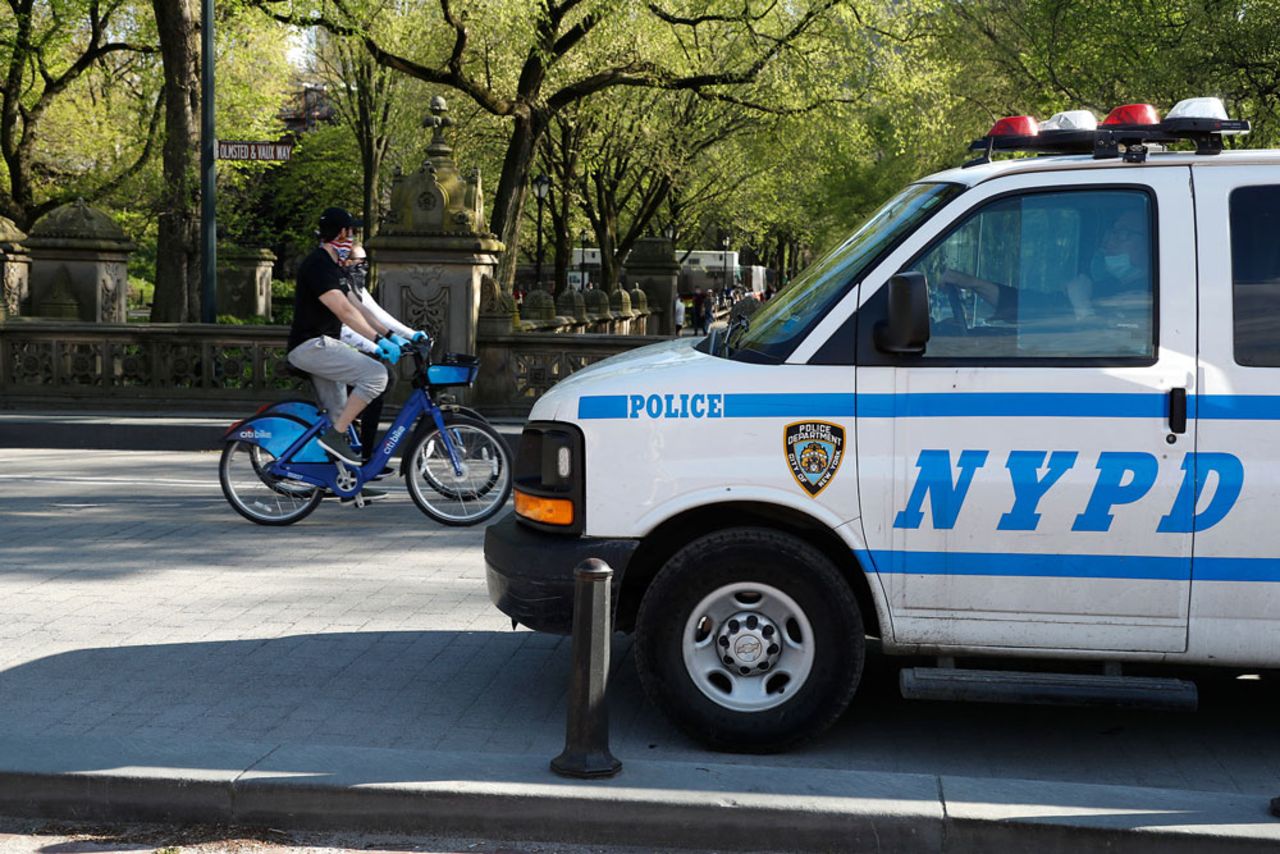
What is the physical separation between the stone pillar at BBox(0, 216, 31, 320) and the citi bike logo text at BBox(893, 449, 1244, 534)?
69.8 feet

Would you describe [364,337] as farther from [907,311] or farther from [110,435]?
[110,435]

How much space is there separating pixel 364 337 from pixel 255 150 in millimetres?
7501

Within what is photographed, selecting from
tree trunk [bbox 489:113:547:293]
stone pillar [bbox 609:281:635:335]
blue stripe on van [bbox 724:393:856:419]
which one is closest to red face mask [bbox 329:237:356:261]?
blue stripe on van [bbox 724:393:856:419]

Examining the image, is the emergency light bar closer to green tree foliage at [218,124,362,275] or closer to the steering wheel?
the steering wheel

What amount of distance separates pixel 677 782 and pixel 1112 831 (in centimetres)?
132

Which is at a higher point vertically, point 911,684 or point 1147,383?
point 1147,383

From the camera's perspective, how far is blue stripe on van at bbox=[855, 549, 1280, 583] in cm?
516

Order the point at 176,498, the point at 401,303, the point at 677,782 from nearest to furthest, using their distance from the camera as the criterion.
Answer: the point at 677,782, the point at 176,498, the point at 401,303

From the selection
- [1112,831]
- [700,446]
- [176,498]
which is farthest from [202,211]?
[1112,831]

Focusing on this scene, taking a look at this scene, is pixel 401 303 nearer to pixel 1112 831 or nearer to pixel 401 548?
pixel 401 548

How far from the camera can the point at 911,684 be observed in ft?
17.1

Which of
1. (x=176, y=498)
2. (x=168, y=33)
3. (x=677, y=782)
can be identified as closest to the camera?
(x=677, y=782)

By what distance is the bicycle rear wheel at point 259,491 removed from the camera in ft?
33.2

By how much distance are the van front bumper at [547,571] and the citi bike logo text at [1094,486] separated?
3.33ft
